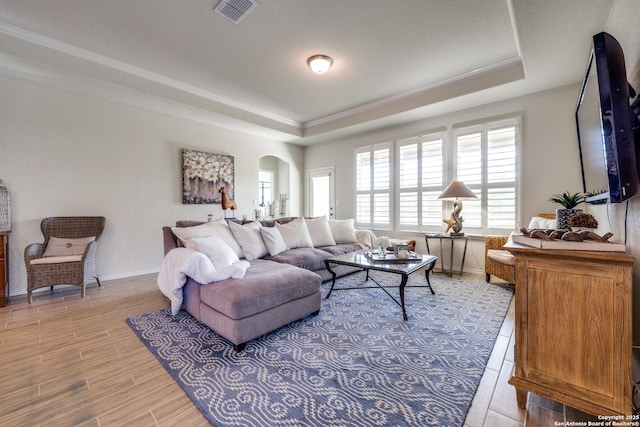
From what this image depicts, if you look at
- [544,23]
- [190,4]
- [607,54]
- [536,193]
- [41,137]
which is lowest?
[536,193]

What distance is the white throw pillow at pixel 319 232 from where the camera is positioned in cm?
422

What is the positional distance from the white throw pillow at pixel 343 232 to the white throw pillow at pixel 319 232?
0.15m

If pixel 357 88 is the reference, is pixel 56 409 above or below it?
below

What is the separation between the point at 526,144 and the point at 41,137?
6.44 meters

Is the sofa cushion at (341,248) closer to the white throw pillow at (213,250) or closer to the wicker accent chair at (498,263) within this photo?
the white throw pillow at (213,250)

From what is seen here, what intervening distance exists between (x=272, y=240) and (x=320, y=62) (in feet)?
7.42

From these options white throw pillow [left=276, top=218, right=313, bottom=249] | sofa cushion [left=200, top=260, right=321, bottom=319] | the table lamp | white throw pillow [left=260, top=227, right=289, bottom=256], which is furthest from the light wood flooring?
white throw pillow [left=276, top=218, right=313, bottom=249]

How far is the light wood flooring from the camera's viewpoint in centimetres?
134

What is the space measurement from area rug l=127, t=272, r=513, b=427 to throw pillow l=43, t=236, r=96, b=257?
1664 mm

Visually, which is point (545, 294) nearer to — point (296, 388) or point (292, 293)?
point (296, 388)

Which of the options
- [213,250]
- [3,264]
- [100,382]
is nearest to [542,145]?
[213,250]

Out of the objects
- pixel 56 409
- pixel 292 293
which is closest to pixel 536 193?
Result: pixel 292 293

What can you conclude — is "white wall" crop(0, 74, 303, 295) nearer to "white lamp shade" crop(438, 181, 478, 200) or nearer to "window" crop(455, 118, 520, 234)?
"white lamp shade" crop(438, 181, 478, 200)

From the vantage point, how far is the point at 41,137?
11.1 ft
